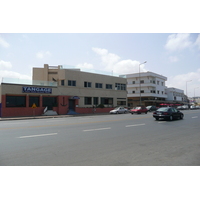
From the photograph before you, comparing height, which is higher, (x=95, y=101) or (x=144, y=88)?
(x=144, y=88)

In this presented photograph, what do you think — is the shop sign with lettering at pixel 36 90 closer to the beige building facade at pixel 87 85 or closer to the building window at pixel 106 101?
the beige building facade at pixel 87 85

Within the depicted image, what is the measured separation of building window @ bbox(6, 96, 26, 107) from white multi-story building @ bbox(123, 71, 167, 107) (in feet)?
145

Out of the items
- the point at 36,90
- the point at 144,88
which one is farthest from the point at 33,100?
the point at 144,88

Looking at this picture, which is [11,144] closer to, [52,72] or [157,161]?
[157,161]

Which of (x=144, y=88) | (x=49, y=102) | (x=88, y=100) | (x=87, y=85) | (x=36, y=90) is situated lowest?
(x=49, y=102)

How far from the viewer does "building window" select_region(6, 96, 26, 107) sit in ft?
96.6

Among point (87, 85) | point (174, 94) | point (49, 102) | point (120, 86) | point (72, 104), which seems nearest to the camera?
point (49, 102)

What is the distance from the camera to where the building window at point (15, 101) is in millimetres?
29439

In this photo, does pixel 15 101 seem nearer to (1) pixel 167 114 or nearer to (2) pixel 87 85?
(2) pixel 87 85

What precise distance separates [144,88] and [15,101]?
1987 inches

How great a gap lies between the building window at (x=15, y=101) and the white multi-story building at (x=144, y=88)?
44207 millimetres

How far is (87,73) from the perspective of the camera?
39875 millimetres

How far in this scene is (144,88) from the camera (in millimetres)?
70000

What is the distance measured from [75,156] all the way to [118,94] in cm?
3977
